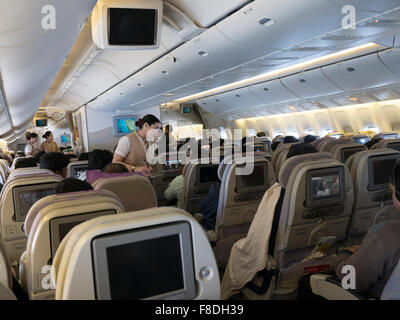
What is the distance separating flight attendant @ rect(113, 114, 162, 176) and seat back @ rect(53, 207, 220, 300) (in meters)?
3.63

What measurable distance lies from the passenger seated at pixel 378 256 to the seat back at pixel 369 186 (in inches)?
53.5

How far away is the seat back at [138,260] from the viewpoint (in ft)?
3.70

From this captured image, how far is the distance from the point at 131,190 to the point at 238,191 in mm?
1426

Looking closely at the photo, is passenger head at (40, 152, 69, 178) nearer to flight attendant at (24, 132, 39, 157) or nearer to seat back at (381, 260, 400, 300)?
seat back at (381, 260, 400, 300)

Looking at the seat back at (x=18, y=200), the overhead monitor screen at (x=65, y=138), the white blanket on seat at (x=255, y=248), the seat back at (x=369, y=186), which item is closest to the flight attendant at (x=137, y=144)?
the seat back at (x=18, y=200)

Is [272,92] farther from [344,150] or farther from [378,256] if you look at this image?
[378,256]

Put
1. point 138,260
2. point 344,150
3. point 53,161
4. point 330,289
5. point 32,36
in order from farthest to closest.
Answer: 1. point 344,150
2. point 53,161
3. point 32,36
4. point 330,289
5. point 138,260

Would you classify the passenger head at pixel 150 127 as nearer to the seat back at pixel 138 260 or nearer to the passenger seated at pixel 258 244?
the passenger seated at pixel 258 244

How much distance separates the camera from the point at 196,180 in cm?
489

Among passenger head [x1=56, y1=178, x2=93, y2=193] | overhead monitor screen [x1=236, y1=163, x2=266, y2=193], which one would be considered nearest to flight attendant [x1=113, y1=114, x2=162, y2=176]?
overhead monitor screen [x1=236, y1=163, x2=266, y2=193]

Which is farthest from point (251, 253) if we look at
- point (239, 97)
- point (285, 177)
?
point (239, 97)

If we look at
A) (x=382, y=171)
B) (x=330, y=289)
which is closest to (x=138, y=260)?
(x=330, y=289)

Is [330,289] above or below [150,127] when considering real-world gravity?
below
